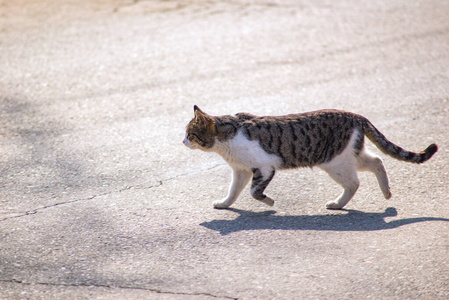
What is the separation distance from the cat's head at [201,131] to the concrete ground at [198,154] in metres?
0.55

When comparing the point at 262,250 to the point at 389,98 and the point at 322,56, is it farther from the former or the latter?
the point at 322,56

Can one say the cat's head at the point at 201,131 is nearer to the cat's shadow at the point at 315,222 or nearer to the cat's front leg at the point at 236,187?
the cat's front leg at the point at 236,187

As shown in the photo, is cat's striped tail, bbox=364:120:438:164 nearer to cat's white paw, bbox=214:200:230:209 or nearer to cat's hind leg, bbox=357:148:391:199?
cat's hind leg, bbox=357:148:391:199

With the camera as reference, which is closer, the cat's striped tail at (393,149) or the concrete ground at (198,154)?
the concrete ground at (198,154)

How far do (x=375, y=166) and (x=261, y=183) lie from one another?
1.10 metres

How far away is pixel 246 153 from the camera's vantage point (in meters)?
4.73

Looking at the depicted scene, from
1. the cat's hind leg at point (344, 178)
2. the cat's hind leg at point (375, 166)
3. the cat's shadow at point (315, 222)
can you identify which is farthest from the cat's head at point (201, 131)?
the cat's hind leg at point (375, 166)

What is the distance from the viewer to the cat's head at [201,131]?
189 inches

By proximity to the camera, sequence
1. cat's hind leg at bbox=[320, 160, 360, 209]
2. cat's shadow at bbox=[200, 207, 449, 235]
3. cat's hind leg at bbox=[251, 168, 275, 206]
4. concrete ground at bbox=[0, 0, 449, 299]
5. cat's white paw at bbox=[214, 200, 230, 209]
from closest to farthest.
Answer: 1. concrete ground at bbox=[0, 0, 449, 299]
2. cat's shadow at bbox=[200, 207, 449, 235]
3. cat's hind leg at bbox=[251, 168, 275, 206]
4. cat's hind leg at bbox=[320, 160, 360, 209]
5. cat's white paw at bbox=[214, 200, 230, 209]

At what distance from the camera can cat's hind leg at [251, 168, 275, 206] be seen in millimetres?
4633

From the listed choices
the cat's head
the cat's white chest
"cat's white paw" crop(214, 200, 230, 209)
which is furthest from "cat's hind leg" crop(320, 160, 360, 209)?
the cat's head

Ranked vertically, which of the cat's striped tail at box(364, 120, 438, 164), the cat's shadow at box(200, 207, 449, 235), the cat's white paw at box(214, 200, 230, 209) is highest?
the cat's striped tail at box(364, 120, 438, 164)

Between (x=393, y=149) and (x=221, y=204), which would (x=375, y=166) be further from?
(x=221, y=204)

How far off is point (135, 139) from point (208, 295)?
318 cm
